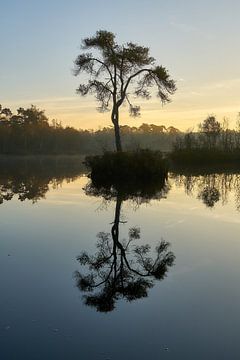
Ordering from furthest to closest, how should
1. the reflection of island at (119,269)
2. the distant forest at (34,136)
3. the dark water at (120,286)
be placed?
the distant forest at (34,136) → the reflection of island at (119,269) → the dark water at (120,286)

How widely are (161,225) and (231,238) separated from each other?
171 centimetres

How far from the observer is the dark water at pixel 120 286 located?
3.83 m

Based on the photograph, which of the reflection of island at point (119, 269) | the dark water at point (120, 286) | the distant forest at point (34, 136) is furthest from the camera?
the distant forest at point (34, 136)

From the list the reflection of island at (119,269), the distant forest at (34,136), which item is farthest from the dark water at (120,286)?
the distant forest at (34,136)

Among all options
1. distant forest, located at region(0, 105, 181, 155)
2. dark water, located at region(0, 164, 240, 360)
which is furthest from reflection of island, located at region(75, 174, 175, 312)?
distant forest, located at region(0, 105, 181, 155)

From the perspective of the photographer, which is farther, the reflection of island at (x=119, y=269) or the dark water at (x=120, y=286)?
the reflection of island at (x=119, y=269)

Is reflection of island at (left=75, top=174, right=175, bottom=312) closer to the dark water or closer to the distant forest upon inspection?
the dark water

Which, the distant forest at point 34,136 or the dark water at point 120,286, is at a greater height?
the distant forest at point 34,136

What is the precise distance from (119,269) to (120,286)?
0.74 meters

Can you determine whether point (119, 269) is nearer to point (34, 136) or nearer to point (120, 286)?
point (120, 286)

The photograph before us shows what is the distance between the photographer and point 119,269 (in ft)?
19.8

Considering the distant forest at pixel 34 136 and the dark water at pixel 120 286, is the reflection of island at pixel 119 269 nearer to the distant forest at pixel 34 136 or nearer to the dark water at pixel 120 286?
the dark water at pixel 120 286

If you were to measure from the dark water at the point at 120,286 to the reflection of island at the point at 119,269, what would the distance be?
0.04ft

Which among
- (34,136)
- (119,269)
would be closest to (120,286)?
(119,269)
